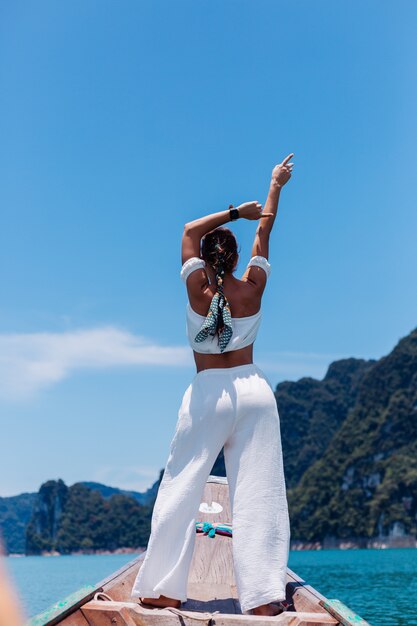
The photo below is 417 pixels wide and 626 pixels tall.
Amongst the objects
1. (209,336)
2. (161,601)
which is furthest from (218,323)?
(161,601)

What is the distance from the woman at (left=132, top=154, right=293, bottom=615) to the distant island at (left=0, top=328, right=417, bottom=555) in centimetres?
8218

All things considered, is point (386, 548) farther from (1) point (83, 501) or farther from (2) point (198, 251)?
(2) point (198, 251)

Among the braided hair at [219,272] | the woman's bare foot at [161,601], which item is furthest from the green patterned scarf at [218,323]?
the woman's bare foot at [161,601]

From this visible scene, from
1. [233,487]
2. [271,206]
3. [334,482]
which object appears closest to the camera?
[233,487]

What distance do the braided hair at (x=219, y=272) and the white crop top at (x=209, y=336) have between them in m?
0.03

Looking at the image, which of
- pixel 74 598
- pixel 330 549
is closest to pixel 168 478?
pixel 74 598

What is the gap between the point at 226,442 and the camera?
244 centimetres

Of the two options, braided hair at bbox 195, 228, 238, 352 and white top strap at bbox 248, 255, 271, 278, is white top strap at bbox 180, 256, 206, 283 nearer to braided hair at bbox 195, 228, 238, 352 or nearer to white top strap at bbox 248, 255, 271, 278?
braided hair at bbox 195, 228, 238, 352

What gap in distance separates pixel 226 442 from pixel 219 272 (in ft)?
2.03

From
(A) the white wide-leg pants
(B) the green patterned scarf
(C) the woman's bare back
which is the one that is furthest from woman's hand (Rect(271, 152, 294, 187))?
(A) the white wide-leg pants

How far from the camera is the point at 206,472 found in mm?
2334

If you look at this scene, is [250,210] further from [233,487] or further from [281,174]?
[233,487]

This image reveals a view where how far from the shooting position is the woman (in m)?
2.25

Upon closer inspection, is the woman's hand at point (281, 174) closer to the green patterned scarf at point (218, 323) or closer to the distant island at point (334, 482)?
the green patterned scarf at point (218, 323)
